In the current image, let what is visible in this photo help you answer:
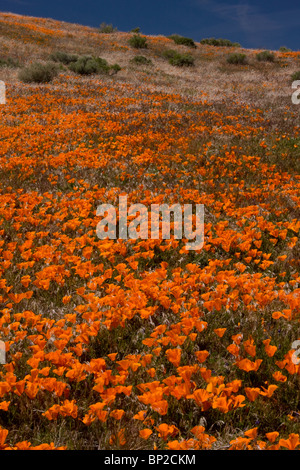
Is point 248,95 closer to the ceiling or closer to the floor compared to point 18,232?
closer to the ceiling

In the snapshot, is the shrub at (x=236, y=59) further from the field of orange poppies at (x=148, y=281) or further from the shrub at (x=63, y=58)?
the field of orange poppies at (x=148, y=281)

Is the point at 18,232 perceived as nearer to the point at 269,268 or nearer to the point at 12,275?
the point at 12,275

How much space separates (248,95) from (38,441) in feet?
66.8

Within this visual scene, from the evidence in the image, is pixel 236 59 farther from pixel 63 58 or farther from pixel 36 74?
pixel 36 74

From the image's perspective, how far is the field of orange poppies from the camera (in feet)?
8.25

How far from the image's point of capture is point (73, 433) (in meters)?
2.45

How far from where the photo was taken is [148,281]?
3928 mm

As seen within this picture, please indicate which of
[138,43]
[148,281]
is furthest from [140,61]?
[148,281]

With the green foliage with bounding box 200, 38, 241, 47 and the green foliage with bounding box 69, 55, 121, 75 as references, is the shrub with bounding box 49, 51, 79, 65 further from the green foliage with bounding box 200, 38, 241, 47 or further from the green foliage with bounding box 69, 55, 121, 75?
the green foliage with bounding box 200, 38, 241, 47

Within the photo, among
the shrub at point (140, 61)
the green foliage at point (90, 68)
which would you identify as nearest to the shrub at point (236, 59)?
the shrub at point (140, 61)

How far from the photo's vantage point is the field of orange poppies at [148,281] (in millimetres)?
2514

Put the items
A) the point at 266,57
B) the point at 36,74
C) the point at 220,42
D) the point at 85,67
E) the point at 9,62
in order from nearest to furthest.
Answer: the point at 36,74, the point at 85,67, the point at 9,62, the point at 266,57, the point at 220,42

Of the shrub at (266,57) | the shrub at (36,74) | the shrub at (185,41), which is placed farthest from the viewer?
the shrub at (185,41)
